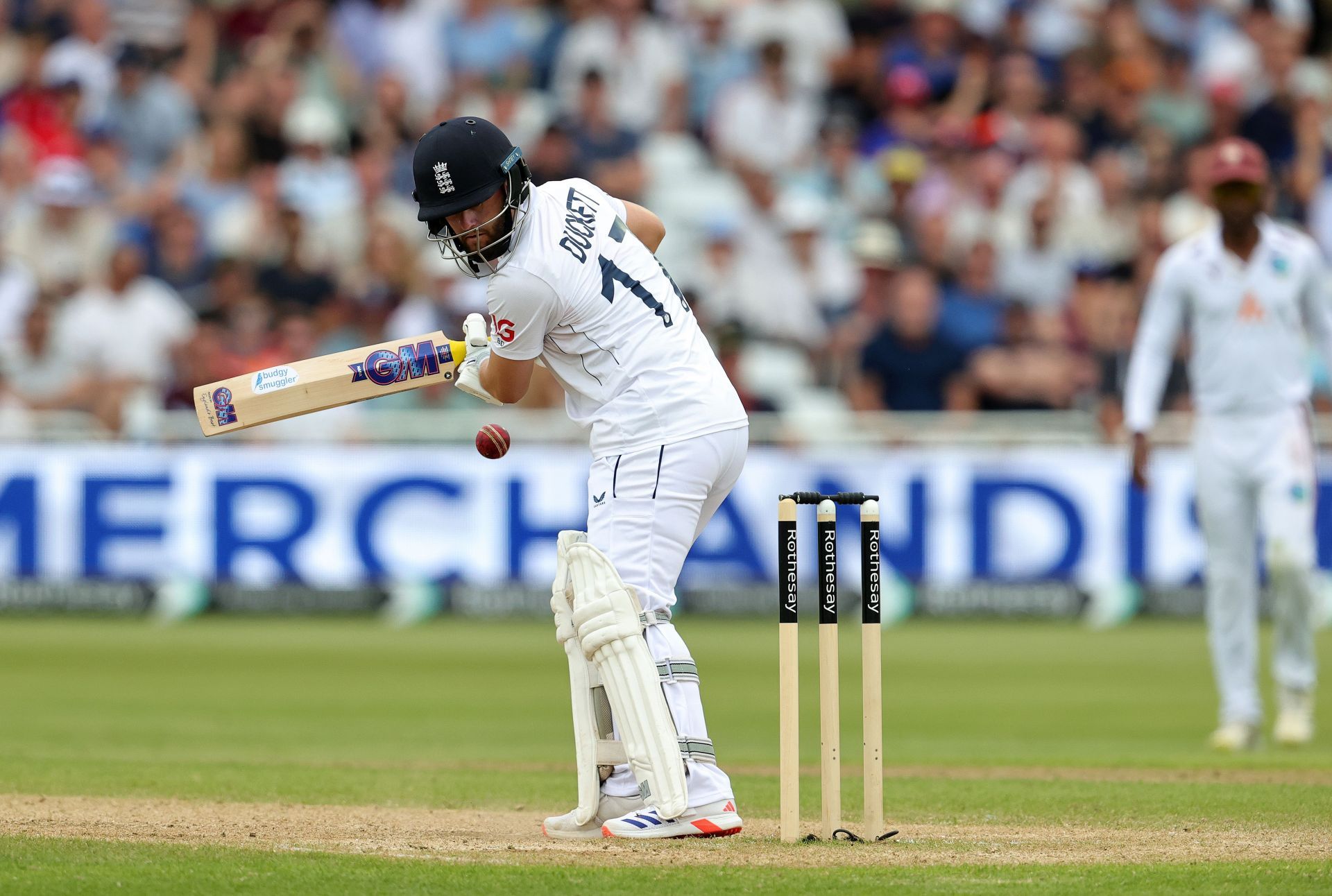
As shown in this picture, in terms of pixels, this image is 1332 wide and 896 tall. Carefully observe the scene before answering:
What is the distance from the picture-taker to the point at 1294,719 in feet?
28.5

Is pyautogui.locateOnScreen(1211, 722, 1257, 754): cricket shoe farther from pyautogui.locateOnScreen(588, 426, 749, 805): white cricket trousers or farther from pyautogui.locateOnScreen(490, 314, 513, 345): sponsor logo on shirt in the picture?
pyautogui.locateOnScreen(490, 314, 513, 345): sponsor logo on shirt

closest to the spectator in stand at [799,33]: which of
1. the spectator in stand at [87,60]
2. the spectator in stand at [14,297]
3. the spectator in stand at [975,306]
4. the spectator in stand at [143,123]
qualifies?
the spectator in stand at [975,306]

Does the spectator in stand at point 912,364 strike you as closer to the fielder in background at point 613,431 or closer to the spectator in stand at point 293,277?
the spectator in stand at point 293,277

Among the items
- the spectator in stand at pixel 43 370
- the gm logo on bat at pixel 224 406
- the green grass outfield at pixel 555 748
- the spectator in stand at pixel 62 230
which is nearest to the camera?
the green grass outfield at pixel 555 748

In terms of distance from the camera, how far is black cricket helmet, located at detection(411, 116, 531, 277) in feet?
17.9

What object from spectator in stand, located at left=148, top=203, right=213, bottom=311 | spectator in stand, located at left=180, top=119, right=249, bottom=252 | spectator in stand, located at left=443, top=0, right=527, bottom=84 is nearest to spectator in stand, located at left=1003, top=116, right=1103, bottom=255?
spectator in stand, located at left=443, top=0, right=527, bottom=84

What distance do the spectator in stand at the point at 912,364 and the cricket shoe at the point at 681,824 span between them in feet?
28.5

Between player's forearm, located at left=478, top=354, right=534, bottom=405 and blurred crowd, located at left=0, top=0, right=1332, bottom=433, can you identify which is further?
blurred crowd, located at left=0, top=0, right=1332, bottom=433

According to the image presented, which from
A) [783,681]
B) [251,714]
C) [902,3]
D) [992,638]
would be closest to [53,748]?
[251,714]

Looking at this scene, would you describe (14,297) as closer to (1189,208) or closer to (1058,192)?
(1058,192)

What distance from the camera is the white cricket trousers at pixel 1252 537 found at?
28.0 ft

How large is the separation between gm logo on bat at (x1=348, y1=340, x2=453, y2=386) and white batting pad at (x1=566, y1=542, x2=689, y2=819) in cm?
99

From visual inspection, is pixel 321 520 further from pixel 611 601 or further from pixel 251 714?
pixel 611 601

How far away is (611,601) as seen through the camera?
546 cm
